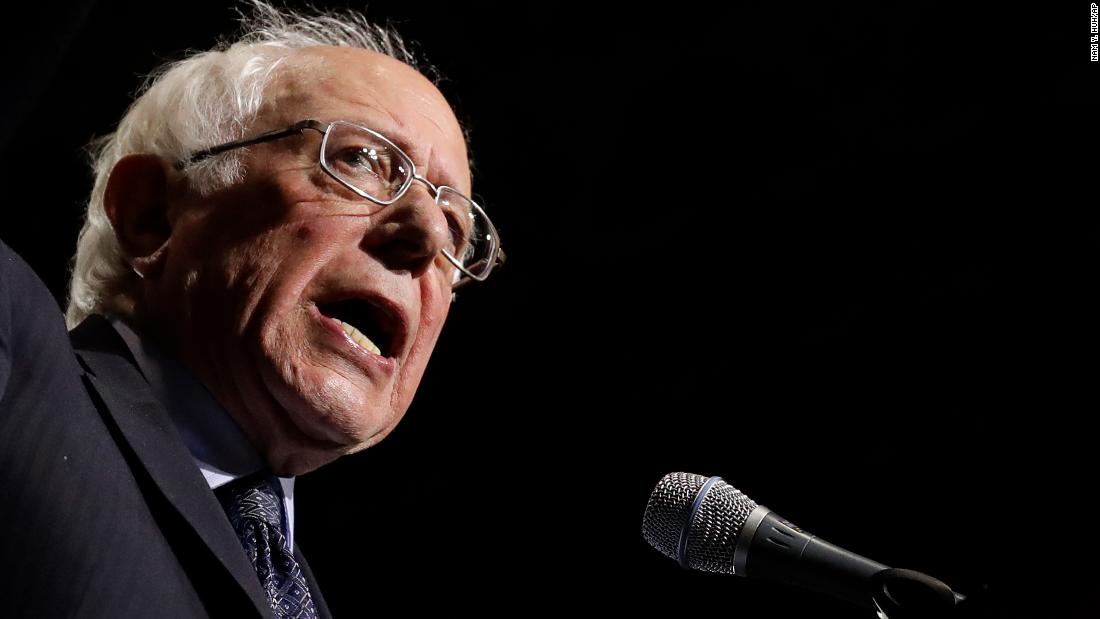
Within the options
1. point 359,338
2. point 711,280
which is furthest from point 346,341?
point 711,280

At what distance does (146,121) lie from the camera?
1979 millimetres

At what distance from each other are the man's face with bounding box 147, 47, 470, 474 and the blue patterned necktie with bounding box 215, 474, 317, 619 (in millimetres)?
132

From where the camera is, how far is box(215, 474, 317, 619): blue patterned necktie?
1438 mm

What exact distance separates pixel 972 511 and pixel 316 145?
191 centimetres

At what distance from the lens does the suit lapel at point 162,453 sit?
121 cm

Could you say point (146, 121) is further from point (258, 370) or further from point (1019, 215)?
point (1019, 215)

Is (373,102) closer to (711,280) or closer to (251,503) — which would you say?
(251,503)

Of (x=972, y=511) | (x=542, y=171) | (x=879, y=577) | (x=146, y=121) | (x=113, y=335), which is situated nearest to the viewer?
(x=879, y=577)

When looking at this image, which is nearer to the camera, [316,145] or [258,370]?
[258,370]

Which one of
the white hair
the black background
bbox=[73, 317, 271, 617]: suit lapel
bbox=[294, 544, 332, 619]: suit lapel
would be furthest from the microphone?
the black background

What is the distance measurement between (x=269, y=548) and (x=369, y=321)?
0.50m

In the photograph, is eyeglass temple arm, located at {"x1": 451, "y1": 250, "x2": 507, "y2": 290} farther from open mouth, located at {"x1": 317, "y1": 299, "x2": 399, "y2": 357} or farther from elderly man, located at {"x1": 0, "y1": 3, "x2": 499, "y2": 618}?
open mouth, located at {"x1": 317, "y1": 299, "x2": 399, "y2": 357}

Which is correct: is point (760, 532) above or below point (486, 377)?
above

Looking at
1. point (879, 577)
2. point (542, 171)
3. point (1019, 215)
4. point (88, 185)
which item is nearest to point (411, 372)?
point (879, 577)
